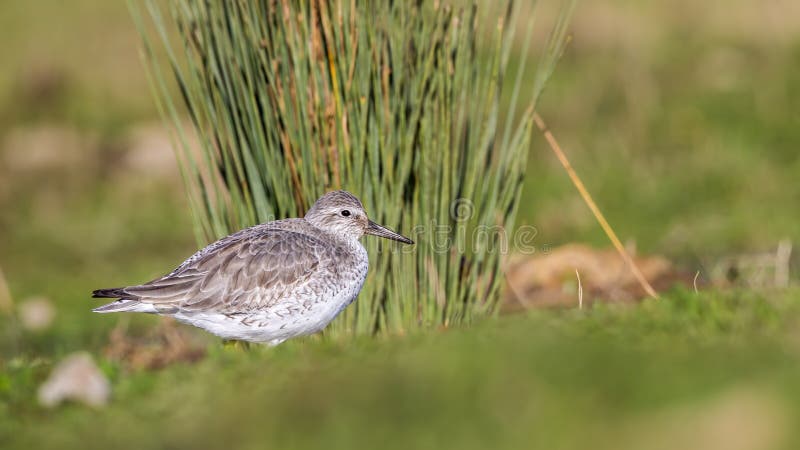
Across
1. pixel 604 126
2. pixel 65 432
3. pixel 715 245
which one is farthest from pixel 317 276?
pixel 604 126

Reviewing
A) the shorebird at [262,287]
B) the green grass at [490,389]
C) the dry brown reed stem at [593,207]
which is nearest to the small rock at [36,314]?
the green grass at [490,389]

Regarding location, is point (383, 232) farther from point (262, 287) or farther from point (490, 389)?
point (490, 389)

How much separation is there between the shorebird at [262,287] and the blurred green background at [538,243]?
0.21m

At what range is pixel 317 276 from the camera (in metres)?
6.66

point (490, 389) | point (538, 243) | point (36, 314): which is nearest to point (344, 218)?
point (490, 389)

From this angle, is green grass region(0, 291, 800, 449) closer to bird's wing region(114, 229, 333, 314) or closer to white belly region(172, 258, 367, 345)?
white belly region(172, 258, 367, 345)

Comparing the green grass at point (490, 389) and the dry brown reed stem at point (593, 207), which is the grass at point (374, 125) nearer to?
the dry brown reed stem at point (593, 207)

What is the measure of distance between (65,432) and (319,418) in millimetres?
1690

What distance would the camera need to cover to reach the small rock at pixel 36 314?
433 inches

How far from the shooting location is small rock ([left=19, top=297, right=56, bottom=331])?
36.1 ft

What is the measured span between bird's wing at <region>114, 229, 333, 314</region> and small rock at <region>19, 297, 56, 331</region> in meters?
4.67

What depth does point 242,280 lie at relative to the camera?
6688 millimetres

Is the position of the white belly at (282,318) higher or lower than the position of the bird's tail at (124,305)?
lower

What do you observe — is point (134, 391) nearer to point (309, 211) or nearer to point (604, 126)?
point (309, 211)
